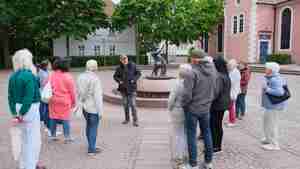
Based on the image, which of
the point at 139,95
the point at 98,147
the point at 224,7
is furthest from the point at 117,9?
the point at 98,147

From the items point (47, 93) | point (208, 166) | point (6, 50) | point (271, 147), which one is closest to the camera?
point (208, 166)

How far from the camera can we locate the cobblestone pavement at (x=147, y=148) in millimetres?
4746

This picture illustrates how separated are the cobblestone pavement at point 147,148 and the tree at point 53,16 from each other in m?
20.3

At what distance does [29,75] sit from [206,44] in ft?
134

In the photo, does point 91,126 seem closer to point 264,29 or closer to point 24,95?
point 24,95

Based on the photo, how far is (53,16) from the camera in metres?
26.5

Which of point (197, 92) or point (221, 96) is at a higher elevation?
point (197, 92)

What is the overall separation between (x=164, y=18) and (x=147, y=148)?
25.3 metres

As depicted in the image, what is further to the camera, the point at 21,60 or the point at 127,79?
the point at 127,79

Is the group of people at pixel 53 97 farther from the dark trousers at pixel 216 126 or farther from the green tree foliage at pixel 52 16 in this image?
the green tree foliage at pixel 52 16

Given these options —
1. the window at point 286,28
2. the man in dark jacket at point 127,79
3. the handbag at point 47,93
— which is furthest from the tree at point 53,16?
the handbag at point 47,93

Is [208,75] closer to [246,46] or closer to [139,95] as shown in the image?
[139,95]

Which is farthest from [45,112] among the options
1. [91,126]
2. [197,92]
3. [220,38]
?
[220,38]

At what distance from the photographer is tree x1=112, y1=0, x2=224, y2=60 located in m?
28.8
